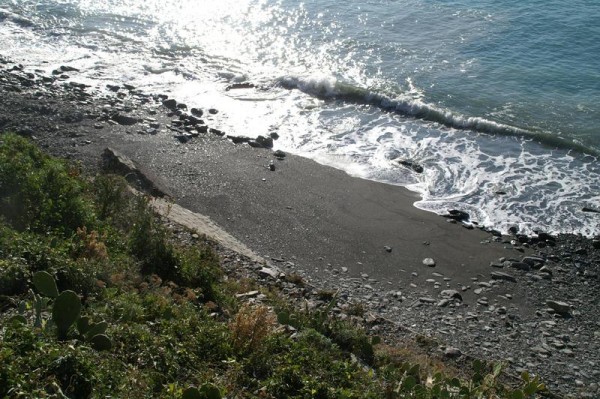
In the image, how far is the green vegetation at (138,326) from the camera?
6.03 meters

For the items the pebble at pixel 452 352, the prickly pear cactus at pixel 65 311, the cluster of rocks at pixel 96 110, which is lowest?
the pebble at pixel 452 352

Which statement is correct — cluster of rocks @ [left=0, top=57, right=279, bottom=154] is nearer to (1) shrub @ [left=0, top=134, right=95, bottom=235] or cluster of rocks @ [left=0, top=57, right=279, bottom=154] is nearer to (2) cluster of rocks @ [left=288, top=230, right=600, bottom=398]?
(1) shrub @ [left=0, top=134, right=95, bottom=235]

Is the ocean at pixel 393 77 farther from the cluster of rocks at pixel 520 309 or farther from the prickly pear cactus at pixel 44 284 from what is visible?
the prickly pear cactus at pixel 44 284

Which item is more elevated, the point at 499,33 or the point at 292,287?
the point at 499,33

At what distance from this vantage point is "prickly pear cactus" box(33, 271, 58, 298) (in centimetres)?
712

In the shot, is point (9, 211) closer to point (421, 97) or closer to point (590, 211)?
point (590, 211)

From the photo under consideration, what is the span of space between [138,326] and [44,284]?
114cm

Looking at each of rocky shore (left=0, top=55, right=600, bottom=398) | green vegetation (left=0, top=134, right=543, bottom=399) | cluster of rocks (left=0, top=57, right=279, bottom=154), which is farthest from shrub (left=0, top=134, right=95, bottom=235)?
cluster of rocks (left=0, top=57, right=279, bottom=154)

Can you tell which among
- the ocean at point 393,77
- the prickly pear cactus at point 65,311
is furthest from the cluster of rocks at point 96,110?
the prickly pear cactus at point 65,311

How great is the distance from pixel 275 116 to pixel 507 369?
505 inches

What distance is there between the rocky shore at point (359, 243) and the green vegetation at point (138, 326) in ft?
7.02

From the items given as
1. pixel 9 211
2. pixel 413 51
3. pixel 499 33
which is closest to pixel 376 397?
pixel 9 211

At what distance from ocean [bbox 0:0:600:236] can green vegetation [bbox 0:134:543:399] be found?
8147 millimetres

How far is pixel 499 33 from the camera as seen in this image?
2812cm
